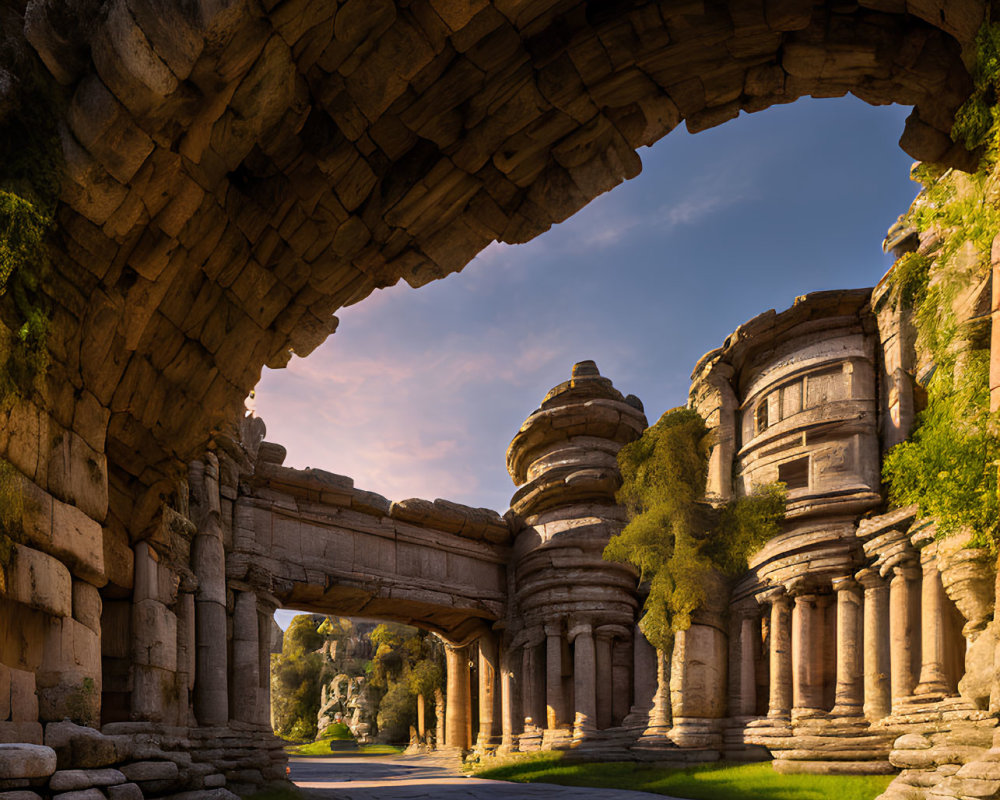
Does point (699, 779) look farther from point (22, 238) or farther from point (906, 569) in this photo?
point (22, 238)

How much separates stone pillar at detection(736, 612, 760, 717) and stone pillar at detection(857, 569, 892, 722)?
3.03 meters

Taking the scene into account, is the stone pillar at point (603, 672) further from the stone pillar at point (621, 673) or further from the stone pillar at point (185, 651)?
the stone pillar at point (185, 651)

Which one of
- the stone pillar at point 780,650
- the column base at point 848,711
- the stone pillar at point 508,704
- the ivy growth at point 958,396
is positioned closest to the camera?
the ivy growth at point 958,396

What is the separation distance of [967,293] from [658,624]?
1055cm

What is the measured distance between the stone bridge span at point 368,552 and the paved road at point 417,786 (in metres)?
4.14

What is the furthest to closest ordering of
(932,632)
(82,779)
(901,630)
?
1. (901,630)
2. (932,632)
3. (82,779)

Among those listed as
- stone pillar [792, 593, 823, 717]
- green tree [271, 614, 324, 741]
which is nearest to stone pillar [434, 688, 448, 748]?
green tree [271, 614, 324, 741]

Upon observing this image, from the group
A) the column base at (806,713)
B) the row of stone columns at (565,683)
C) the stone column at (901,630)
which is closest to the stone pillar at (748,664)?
the column base at (806,713)

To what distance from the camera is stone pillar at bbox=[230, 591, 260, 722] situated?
15852 millimetres

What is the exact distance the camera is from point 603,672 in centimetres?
2175

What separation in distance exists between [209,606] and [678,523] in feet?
35.5

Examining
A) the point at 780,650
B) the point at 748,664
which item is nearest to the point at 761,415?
the point at 780,650

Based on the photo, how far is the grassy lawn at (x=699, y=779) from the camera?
1331 centimetres

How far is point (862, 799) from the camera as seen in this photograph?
12422mm
